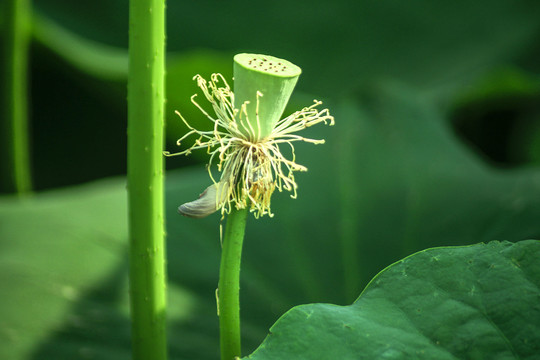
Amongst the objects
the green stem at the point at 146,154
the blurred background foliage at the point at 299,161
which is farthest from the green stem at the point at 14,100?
the green stem at the point at 146,154

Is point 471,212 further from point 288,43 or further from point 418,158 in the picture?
point 288,43

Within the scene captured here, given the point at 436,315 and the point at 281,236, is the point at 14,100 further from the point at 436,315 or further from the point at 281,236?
the point at 436,315

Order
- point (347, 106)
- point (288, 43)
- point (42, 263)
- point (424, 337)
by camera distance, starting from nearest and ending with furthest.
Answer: point (424, 337) < point (42, 263) < point (347, 106) < point (288, 43)

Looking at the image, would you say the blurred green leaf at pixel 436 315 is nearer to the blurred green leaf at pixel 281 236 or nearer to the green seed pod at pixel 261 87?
the green seed pod at pixel 261 87

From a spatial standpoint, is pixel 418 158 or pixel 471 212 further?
pixel 418 158

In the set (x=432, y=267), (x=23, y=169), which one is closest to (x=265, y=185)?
(x=432, y=267)

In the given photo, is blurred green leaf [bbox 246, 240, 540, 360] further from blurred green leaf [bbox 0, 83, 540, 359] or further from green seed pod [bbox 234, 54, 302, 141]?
blurred green leaf [bbox 0, 83, 540, 359]

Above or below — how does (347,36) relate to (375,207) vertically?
above
